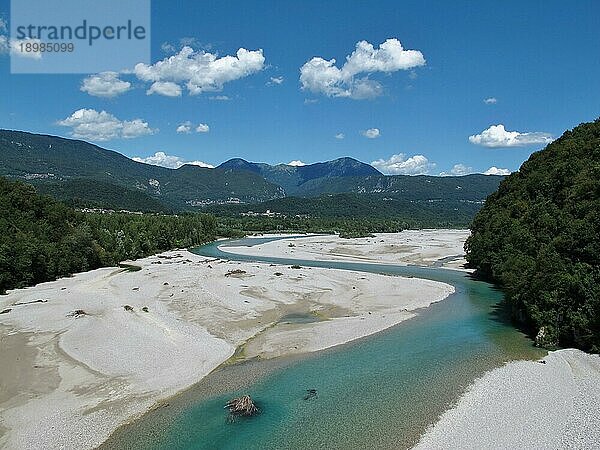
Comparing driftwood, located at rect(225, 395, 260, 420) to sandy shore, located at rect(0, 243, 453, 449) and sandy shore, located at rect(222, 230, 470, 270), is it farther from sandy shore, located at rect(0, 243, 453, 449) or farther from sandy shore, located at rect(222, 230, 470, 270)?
sandy shore, located at rect(222, 230, 470, 270)

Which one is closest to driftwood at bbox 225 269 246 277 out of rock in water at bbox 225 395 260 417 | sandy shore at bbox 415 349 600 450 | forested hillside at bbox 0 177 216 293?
forested hillside at bbox 0 177 216 293

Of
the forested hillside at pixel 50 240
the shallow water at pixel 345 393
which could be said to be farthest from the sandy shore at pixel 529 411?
the forested hillside at pixel 50 240

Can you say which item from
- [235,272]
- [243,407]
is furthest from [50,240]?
[243,407]

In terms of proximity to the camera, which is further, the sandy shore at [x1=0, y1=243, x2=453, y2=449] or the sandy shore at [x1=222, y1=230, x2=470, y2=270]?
the sandy shore at [x1=222, y1=230, x2=470, y2=270]

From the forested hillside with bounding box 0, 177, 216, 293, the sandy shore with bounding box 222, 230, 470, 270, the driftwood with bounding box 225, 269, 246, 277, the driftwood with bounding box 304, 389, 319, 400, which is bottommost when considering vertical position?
the sandy shore with bounding box 222, 230, 470, 270

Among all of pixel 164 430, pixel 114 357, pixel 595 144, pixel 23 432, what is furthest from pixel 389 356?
pixel 595 144

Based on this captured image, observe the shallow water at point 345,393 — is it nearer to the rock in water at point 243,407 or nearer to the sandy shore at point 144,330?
the rock in water at point 243,407

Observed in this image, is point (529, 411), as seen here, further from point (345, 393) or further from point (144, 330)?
point (144, 330)
